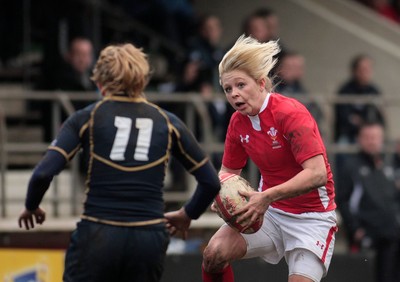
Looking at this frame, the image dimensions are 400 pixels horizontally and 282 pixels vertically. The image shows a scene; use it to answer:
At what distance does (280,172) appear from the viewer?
7.57 metres

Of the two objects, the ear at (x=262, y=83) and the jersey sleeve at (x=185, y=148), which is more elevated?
the ear at (x=262, y=83)

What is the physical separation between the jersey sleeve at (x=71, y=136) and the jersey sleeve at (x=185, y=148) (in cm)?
50

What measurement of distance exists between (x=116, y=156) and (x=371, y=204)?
20.4 ft

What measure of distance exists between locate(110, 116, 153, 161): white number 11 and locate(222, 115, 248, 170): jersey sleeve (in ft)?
3.79

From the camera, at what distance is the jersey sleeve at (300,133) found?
23.8ft

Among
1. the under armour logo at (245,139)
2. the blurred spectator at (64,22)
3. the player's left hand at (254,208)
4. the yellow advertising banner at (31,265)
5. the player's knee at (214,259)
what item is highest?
the blurred spectator at (64,22)

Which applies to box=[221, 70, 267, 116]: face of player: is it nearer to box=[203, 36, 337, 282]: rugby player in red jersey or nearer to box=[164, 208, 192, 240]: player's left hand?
box=[203, 36, 337, 282]: rugby player in red jersey

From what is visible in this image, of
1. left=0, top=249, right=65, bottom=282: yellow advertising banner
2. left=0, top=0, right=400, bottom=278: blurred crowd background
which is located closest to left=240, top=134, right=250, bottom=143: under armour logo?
left=0, top=0, right=400, bottom=278: blurred crowd background

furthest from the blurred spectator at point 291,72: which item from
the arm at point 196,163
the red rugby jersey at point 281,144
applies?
the arm at point 196,163

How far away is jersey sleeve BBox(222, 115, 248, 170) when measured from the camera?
25.4 ft

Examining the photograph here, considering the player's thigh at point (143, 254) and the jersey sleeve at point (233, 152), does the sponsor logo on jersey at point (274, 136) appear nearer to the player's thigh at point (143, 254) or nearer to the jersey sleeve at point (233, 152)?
the jersey sleeve at point (233, 152)

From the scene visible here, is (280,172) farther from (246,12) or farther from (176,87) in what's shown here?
(246,12)

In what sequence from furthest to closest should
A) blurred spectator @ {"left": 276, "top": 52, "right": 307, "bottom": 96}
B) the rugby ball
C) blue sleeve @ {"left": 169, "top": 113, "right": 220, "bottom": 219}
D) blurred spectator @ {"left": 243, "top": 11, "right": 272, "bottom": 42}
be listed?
Result: blurred spectator @ {"left": 243, "top": 11, "right": 272, "bottom": 42} → blurred spectator @ {"left": 276, "top": 52, "right": 307, "bottom": 96} → the rugby ball → blue sleeve @ {"left": 169, "top": 113, "right": 220, "bottom": 219}

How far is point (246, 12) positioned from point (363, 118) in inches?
152
